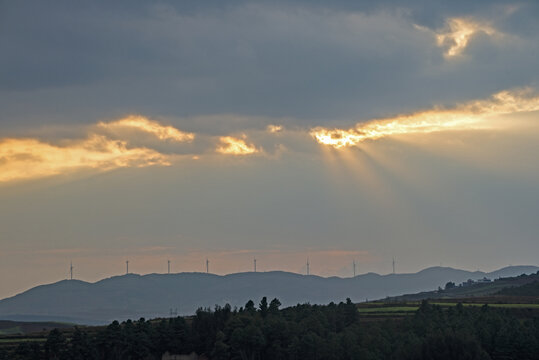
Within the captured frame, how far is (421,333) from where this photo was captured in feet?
617

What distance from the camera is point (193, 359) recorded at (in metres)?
197

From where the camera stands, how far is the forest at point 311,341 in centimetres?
16912

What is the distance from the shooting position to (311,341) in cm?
18025

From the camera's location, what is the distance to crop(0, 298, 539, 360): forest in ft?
555

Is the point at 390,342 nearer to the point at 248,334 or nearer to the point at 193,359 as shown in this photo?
the point at 248,334

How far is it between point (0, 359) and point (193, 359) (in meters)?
41.9

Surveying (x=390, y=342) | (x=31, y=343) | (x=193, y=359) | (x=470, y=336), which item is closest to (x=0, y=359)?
(x=31, y=343)

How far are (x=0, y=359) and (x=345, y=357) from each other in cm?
7044

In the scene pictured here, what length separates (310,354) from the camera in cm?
17850

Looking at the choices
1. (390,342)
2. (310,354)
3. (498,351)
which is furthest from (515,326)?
(310,354)

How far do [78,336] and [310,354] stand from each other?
5129 centimetres

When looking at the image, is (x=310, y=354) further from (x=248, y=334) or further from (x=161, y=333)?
(x=161, y=333)

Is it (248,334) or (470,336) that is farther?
(248,334)

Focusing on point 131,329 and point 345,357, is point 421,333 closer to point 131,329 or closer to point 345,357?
point 345,357
